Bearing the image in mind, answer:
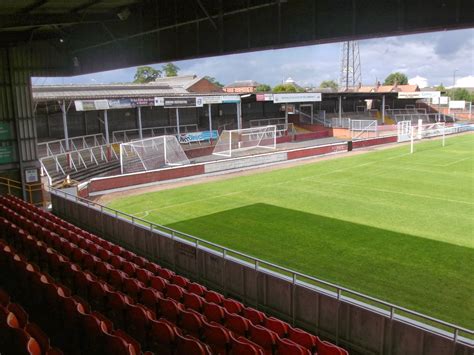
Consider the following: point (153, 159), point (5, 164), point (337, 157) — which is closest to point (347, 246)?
point (5, 164)

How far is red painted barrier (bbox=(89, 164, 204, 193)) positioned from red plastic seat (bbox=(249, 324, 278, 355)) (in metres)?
21.9

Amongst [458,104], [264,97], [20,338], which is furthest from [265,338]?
[458,104]

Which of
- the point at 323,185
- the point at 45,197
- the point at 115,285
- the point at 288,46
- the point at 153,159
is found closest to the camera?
the point at 115,285

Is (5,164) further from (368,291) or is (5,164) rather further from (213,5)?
(368,291)

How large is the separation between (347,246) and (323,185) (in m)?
12.8

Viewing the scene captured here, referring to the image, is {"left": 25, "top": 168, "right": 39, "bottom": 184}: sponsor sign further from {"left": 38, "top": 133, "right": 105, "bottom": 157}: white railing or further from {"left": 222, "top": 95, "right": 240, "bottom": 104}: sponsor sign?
{"left": 222, "top": 95, "right": 240, "bottom": 104}: sponsor sign

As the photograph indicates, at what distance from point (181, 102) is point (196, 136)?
540 cm

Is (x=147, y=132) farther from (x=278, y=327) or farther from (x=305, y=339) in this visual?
(x=305, y=339)

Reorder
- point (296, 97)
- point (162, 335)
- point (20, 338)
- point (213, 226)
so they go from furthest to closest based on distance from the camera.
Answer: point (296, 97)
point (213, 226)
point (162, 335)
point (20, 338)

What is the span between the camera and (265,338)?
731cm

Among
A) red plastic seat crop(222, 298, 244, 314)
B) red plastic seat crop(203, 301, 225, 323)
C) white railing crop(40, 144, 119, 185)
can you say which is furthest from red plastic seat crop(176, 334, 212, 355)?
white railing crop(40, 144, 119, 185)

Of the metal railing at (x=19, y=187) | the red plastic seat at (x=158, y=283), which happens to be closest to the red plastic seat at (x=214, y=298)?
the red plastic seat at (x=158, y=283)

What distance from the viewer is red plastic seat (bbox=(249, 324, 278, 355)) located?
23.7 ft

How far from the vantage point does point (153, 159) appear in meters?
33.3
